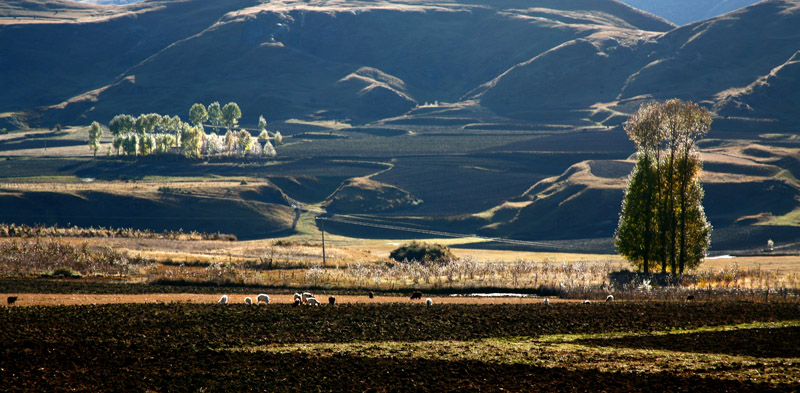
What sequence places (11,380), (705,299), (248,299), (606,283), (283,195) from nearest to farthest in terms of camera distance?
(11,380) → (248,299) → (705,299) → (606,283) → (283,195)

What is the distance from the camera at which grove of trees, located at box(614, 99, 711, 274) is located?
220ft

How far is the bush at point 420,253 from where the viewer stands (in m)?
86.1

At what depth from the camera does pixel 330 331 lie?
36406mm

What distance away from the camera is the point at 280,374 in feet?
91.7

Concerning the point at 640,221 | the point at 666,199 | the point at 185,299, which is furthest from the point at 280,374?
the point at 666,199

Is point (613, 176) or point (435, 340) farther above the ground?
point (613, 176)

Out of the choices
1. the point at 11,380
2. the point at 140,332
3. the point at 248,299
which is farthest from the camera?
the point at 248,299

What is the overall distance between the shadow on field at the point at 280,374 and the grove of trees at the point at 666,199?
4155cm

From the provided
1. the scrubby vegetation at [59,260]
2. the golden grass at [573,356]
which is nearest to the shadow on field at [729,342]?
the golden grass at [573,356]

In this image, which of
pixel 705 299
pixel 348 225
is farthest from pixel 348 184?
pixel 705 299

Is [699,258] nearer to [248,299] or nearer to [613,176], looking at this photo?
[248,299]

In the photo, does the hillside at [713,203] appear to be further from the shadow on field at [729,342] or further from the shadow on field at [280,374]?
the shadow on field at [280,374]

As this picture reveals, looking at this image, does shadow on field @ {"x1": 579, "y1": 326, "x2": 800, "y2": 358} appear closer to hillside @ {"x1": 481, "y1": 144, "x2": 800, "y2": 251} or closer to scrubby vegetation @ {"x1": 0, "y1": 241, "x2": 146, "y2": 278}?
scrubby vegetation @ {"x1": 0, "y1": 241, "x2": 146, "y2": 278}

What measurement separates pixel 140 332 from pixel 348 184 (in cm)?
15181
